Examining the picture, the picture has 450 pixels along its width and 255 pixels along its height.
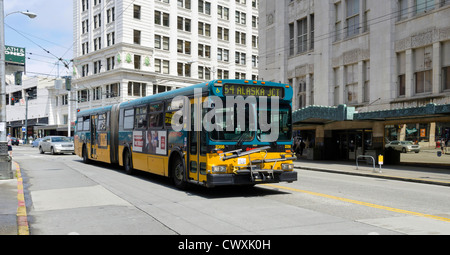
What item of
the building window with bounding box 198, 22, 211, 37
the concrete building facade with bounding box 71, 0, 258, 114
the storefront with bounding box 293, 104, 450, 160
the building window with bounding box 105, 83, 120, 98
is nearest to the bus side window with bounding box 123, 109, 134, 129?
the storefront with bounding box 293, 104, 450, 160

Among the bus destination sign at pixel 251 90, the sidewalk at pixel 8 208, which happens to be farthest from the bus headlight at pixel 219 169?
the sidewalk at pixel 8 208

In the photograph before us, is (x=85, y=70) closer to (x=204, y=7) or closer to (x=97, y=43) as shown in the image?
(x=97, y=43)

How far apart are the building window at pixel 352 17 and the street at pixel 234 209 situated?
14699 millimetres

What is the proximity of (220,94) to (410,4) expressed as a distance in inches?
643

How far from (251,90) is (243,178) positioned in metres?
2.40

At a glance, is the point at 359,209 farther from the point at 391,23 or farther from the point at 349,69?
the point at 349,69

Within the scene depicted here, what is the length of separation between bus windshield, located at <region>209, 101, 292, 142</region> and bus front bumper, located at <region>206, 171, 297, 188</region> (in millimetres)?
945

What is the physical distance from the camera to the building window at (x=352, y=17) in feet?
84.0

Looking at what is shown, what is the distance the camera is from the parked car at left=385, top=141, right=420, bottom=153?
72.0 ft

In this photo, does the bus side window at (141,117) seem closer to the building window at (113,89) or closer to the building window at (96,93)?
the building window at (113,89)

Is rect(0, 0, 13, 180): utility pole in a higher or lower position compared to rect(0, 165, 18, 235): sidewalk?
higher

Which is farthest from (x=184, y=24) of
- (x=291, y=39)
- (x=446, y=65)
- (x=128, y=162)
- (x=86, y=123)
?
(x=128, y=162)

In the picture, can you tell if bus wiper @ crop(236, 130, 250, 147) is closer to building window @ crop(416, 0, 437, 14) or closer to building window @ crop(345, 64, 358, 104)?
building window @ crop(416, 0, 437, 14)

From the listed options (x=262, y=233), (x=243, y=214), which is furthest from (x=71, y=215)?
(x=262, y=233)
